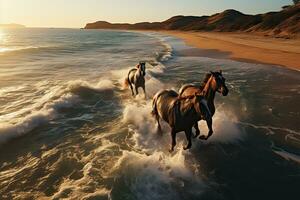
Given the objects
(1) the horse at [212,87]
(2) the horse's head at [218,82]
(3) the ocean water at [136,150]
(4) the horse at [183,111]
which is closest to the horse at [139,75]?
(3) the ocean water at [136,150]

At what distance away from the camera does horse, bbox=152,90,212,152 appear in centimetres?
702

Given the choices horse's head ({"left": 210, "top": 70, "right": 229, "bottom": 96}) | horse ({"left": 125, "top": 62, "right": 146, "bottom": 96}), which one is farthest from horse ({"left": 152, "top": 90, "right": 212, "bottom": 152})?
horse ({"left": 125, "top": 62, "right": 146, "bottom": 96})

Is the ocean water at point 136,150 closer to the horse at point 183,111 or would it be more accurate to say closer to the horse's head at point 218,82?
the horse at point 183,111

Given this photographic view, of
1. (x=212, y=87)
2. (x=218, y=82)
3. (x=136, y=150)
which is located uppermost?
(x=218, y=82)

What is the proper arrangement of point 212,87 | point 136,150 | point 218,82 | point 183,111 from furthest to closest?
point 136,150 → point 183,111 → point 212,87 → point 218,82

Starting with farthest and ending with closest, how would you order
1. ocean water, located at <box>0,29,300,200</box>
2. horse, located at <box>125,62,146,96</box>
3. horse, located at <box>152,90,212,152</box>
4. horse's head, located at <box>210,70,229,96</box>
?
horse, located at <box>125,62,146,96</box>, ocean water, located at <box>0,29,300,200</box>, horse's head, located at <box>210,70,229,96</box>, horse, located at <box>152,90,212,152</box>

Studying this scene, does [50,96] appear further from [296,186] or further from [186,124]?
[296,186]

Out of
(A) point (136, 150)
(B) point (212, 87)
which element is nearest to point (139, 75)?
(A) point (136, 150)

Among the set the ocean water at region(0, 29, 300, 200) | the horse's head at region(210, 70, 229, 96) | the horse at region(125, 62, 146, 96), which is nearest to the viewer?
the horse's head at region(210, 70, 229, 96)

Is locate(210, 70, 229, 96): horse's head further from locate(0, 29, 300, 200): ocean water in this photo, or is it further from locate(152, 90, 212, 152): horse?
locate(0, 29, 300, 200): ocean water

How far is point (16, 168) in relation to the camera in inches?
341

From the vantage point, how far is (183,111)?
7.88 m

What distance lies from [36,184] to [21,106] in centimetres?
791

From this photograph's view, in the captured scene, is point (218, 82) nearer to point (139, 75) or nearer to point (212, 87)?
point (212, 87)
